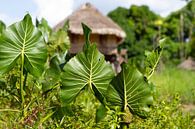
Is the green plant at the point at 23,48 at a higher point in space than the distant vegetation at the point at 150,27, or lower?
lower

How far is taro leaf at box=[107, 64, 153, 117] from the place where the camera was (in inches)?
38.1

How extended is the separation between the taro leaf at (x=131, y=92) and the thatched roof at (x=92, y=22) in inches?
366

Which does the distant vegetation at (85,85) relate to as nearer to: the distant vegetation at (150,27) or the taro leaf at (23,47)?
the taro leaf at (23,47)

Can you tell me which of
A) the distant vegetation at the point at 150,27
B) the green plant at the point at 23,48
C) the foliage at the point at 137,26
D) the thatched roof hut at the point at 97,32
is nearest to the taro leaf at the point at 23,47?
the green plant at the point at 23,48

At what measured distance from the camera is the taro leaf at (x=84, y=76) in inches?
38.7

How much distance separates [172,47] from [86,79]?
2550 cm

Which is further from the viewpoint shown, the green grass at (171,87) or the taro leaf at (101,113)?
the green grass at (171,87)

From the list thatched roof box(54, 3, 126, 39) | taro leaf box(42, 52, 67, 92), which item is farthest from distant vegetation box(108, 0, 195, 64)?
taro leaf box(42, 52, 67, 92)

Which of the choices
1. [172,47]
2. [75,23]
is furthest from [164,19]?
[75,23]

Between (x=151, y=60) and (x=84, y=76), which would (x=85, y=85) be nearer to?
(x=84, y=76)

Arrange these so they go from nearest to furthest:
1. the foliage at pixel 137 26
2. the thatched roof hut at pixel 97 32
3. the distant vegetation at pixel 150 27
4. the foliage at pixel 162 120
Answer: the foliage at pixel 162 120
the thatched roof hut at pixel 97 32
the foliage at pixel 137 26
the distant vegetation at pixel 150 27

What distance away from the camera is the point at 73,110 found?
1.15 m

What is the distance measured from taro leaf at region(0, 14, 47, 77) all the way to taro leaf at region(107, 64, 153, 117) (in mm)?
180

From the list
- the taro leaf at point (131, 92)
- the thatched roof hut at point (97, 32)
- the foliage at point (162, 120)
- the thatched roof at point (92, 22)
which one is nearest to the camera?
the taro leaf at point (131, 92)
